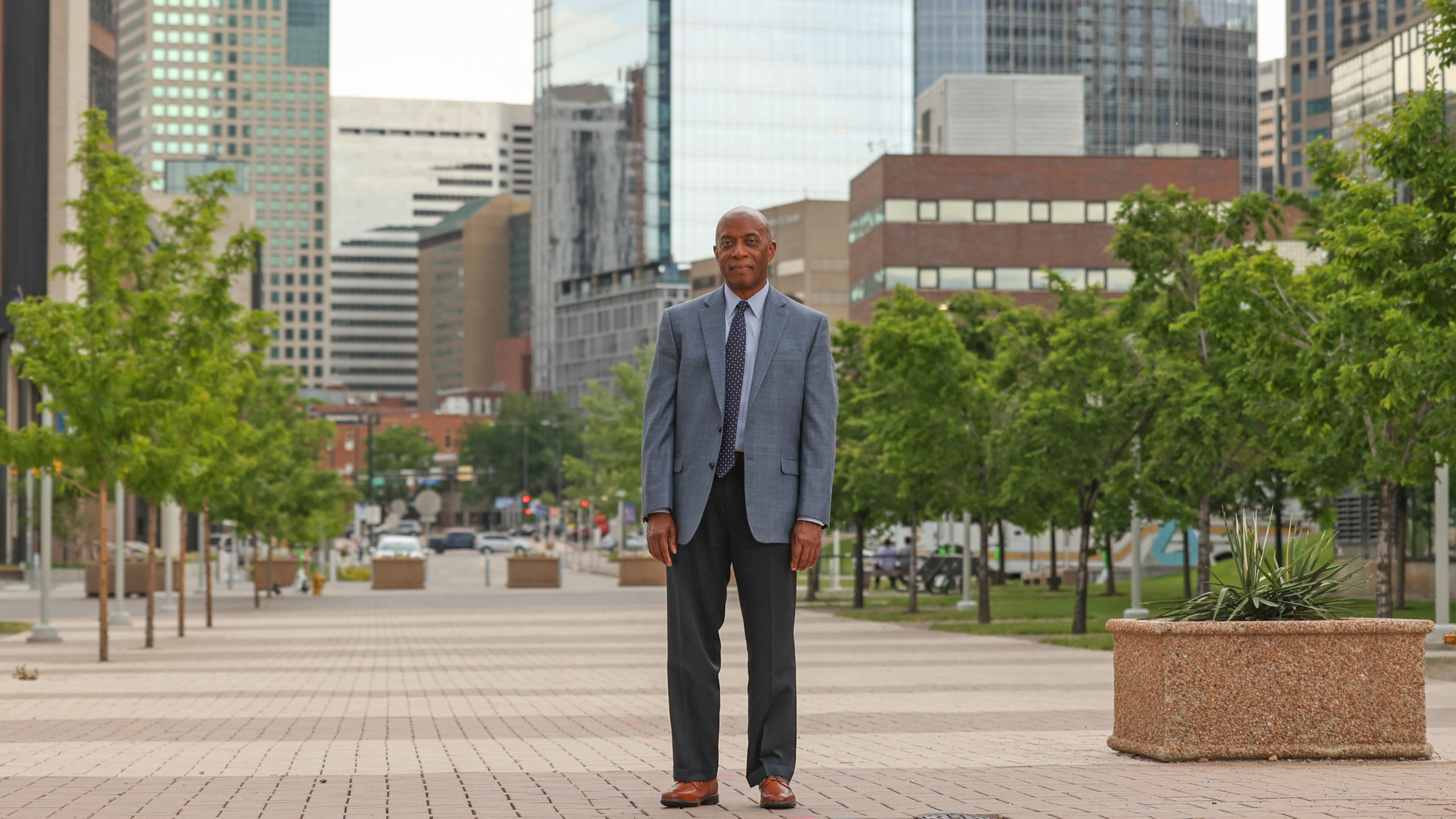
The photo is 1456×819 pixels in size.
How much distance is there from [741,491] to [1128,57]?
17370 centimetres

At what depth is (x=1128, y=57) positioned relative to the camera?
173m

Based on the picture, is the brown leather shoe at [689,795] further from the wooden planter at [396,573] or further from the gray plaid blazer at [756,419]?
the wooden planter at [396,573]

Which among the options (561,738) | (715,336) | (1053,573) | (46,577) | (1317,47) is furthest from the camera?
(1317,47)

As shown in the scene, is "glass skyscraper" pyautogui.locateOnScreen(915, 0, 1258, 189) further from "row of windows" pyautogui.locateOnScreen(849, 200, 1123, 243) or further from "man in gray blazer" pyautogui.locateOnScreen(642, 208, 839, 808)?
"man in gray blazer" pyautogui.locateOnScreen(642, 208, 839, 808)

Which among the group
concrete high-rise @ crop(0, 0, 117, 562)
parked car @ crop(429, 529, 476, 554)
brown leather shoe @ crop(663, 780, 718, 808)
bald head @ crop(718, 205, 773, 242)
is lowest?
parked car @ crop(429, 529, 476, 554)

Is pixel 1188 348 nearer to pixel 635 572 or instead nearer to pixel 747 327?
pixel 747 327

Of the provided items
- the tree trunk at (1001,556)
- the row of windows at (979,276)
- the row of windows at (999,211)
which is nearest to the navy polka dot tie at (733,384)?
the tree trunk at (1001,556)

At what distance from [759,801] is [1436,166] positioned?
1002cm

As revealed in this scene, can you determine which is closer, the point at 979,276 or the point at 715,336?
the point at 715,336

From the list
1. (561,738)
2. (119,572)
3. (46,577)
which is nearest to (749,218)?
(561,738)

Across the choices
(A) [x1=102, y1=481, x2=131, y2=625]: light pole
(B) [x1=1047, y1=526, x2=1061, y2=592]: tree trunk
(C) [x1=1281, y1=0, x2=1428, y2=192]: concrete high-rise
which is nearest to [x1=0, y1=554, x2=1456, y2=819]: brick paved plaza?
(A) [x1=102, y1=481, x2=131, y2=625]: light pole

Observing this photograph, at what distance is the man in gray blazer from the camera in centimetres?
673

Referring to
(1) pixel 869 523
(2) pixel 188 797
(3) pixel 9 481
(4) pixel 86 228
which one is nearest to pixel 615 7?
(3) pixel 9 481

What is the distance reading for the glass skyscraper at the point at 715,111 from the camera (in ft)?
516
